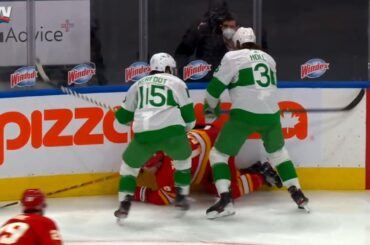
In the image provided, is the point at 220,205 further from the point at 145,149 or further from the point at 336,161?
the point at 336,161

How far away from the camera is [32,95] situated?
564cm

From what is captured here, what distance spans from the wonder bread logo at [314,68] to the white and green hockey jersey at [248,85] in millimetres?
823

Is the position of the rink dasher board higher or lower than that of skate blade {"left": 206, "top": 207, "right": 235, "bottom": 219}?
higher

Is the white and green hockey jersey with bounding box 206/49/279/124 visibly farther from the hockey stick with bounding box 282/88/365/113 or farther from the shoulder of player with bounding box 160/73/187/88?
the hockey stick with bounding box 282/88/365/113

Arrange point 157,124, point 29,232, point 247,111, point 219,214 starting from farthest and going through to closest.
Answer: point 247,111 → point 219,214 → point 157,124 → point 29,232

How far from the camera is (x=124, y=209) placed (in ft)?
16.4

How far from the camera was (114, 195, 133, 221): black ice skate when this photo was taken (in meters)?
4.98

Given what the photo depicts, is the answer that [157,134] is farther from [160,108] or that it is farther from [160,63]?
[160,63]

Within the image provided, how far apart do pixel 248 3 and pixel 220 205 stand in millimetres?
1657

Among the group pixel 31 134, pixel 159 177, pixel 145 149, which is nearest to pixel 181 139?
pixel 145 149

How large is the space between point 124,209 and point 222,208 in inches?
23.6

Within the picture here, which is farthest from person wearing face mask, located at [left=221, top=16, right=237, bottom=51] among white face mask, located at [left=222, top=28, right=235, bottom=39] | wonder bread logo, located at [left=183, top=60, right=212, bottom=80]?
wonder bread logo, located at [left=183, top=60, right=212, bottom=80]

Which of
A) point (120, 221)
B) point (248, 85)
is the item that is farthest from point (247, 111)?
point (120, 221)

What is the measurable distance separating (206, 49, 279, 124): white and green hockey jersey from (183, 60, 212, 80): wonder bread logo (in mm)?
708
